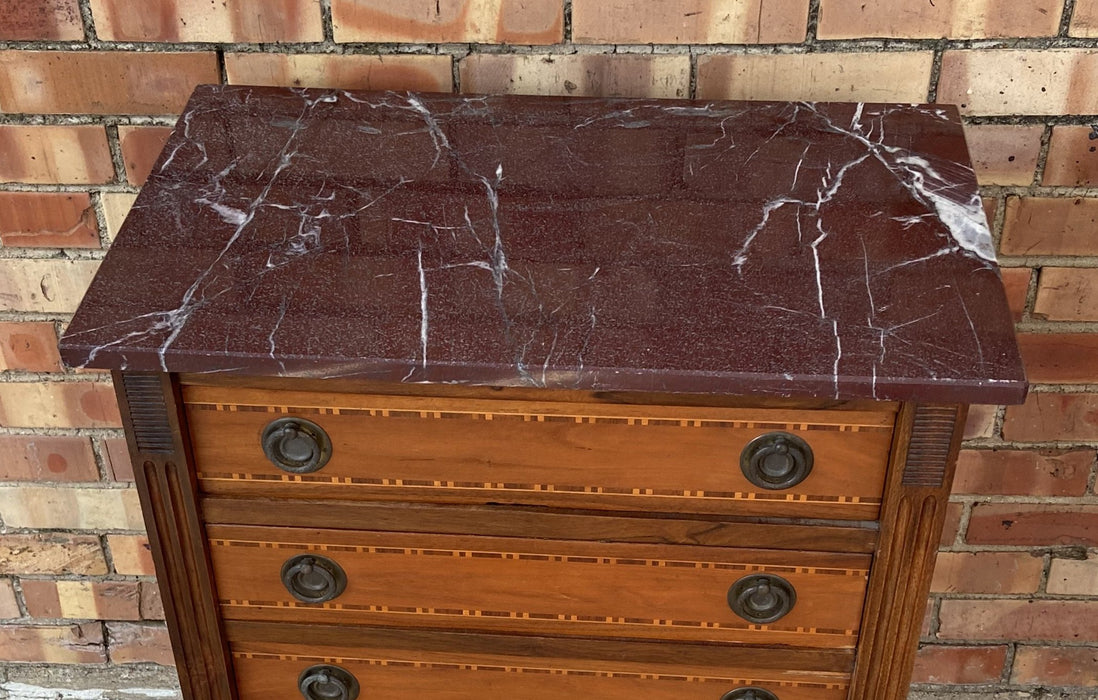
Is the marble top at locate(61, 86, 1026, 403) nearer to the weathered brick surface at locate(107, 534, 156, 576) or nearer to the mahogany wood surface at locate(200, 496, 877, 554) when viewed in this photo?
the mahogany wood surface at locate(200, 496, 877, 554)

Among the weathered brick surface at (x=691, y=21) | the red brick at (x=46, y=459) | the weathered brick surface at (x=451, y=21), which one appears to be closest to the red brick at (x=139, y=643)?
the red brick at (x=46, y=459)

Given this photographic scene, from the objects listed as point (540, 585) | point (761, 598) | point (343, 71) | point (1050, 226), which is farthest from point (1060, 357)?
point (343, 71)

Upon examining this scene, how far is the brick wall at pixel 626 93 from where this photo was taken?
1.30 meters

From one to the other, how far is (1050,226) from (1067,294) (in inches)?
4.2

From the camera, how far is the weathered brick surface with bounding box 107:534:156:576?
1728mm

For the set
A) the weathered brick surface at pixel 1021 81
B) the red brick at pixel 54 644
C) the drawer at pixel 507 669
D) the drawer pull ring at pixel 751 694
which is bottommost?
the drawer pull ring at pixel 751 694

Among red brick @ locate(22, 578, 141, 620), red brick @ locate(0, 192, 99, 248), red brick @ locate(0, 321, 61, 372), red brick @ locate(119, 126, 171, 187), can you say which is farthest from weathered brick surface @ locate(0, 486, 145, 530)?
red brick @ locate(119, 126, 171, 187)

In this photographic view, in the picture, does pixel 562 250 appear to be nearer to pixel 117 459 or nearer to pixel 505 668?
pixel 505 668

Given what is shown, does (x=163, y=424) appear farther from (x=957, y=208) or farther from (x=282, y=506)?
(x=957, y=208)

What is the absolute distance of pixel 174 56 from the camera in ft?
4.42

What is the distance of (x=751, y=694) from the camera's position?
3.80 feet

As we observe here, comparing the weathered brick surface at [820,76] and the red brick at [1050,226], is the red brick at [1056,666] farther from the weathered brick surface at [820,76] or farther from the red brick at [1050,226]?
the weathered brick surface at [820,76]

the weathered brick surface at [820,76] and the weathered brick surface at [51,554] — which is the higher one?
the weathered brick surface at [820,76]

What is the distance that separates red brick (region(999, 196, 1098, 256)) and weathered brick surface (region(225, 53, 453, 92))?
0.73 metres
